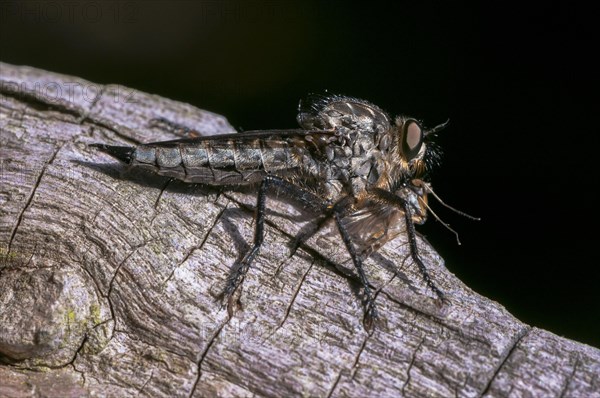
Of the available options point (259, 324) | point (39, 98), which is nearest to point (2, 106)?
point (39, 98)

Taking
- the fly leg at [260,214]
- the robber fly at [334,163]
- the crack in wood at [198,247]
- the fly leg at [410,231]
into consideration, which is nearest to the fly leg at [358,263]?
the robber fly at [334,163]

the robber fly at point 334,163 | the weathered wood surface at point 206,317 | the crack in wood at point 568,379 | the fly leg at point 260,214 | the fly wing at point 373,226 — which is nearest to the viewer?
the crack in wood at point 568,379

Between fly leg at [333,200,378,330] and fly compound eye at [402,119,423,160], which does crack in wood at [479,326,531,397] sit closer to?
fly leg at [333,200,378,330]

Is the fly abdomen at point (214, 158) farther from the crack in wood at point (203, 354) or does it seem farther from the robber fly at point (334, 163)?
the crack in wood at point (203, 354)

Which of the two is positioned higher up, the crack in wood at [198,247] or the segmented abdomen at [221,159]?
the segmented abdomen at [221,159]

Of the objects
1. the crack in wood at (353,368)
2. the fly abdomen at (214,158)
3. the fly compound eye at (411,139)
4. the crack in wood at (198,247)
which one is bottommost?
the crack in wood at (353,368)

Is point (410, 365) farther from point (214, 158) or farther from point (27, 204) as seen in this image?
point (27, 204)

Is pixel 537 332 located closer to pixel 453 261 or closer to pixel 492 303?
pixel 492 303

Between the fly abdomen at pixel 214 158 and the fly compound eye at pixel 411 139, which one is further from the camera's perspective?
the fly compound eye at pixel 411 139
